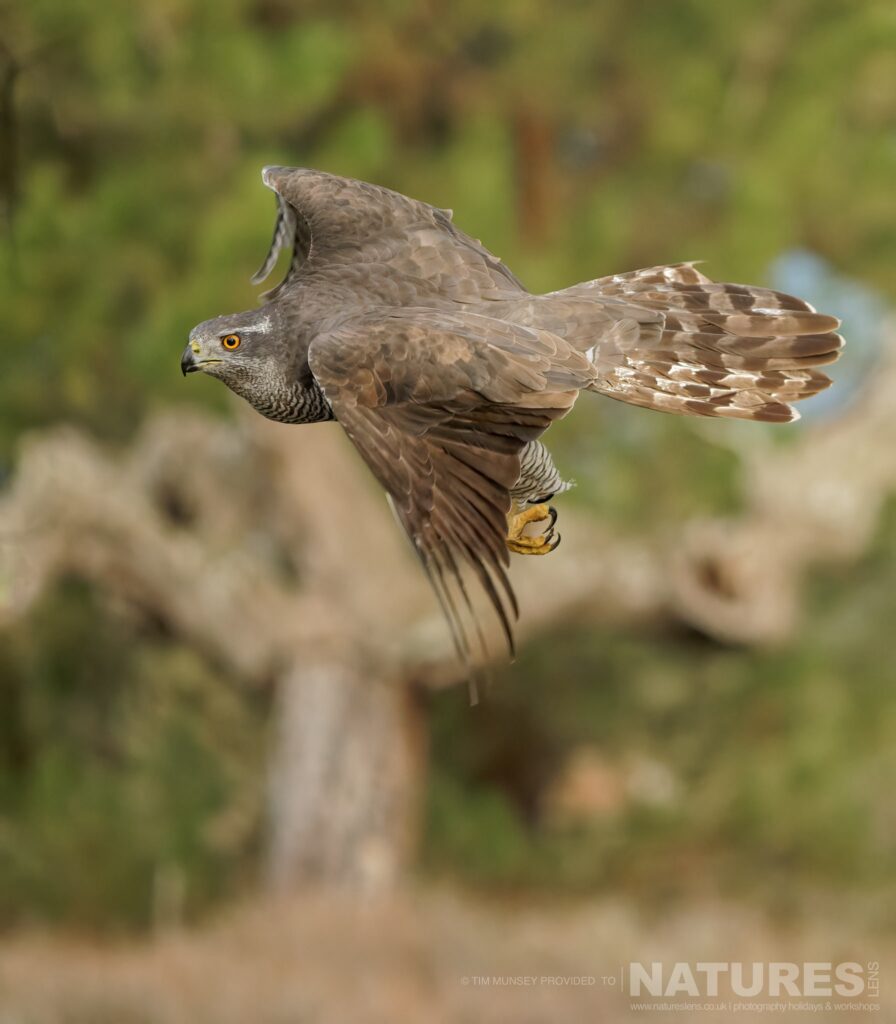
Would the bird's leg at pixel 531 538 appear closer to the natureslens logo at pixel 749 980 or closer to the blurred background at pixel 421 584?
the blurred background at pixel 421 584

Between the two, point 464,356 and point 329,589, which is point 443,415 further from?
point 329,589

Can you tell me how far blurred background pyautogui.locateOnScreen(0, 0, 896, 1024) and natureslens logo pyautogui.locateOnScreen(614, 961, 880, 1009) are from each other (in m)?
0.21

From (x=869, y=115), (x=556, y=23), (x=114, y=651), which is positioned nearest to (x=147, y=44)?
(x=556, y=23)

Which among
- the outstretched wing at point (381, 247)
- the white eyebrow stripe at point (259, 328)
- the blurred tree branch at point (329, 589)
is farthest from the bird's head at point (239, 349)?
the blurred tree branch at point (329, 589)

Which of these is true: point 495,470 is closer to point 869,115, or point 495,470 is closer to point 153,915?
point 153,915

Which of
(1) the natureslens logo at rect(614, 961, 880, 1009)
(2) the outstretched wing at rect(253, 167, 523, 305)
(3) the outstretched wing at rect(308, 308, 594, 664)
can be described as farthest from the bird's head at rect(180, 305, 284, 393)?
(1) the natureslens logo at rect(614, 961, 880, 1009)

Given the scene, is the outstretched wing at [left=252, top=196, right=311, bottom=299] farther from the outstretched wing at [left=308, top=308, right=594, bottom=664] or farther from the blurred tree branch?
the blurred tree branch

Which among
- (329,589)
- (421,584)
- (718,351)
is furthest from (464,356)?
(421,584)

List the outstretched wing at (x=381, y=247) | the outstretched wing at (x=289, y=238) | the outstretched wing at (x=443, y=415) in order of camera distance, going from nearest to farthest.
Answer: the outstretched wing at (x=443, y=415) < the outstretched wing at (x=381, y=247) < the outstretched wing at (x=289, y=238)

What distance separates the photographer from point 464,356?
2799 mm

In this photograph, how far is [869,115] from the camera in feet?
34.4

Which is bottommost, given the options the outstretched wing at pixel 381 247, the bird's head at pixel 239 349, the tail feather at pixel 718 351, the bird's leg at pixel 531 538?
the bird's leg at pixel 531 538

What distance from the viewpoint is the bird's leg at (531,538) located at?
3.03 metres

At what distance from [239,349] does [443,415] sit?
1.40 feet
